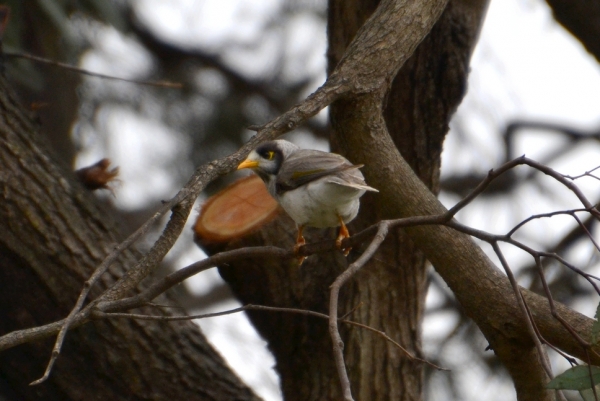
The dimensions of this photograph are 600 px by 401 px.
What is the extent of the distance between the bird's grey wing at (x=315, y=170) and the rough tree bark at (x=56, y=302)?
103 cm

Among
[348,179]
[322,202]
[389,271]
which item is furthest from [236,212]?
[348,179]

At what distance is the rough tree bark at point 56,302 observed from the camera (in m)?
3.73

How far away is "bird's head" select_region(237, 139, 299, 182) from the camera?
4.10 m

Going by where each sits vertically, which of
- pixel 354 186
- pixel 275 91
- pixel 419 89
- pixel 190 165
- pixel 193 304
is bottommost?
pixel 354 186

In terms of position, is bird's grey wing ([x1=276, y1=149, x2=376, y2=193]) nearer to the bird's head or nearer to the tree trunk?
the bird's head

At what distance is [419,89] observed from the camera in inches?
165

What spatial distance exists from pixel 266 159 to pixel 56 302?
1.32 meters

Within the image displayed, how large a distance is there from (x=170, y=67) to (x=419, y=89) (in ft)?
10.7

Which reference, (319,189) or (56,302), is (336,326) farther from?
(56,302)

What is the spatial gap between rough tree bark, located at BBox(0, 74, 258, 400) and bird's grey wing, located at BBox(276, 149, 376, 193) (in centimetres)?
103

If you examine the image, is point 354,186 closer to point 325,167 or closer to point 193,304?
point 325,167

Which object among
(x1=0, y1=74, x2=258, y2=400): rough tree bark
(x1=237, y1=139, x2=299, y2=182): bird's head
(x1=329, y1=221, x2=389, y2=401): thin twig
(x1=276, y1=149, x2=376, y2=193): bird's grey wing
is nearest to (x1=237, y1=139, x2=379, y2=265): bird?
(x1=276, y1=149, x2=376, y2=193): bird's grey wing

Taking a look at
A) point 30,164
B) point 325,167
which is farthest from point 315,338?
point 30,164

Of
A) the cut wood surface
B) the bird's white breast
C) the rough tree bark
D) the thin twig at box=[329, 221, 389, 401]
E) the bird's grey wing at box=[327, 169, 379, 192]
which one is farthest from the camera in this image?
the cut wood surface
